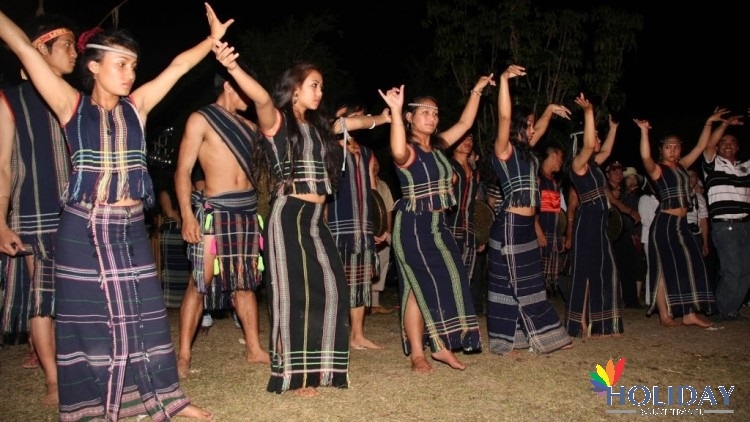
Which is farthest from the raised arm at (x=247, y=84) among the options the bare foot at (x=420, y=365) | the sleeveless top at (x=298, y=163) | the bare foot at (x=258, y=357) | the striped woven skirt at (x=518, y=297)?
the striped woven skirt at (x=518, y=297)

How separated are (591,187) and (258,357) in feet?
11.4

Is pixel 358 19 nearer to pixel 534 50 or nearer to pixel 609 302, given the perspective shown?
pixel 534 50

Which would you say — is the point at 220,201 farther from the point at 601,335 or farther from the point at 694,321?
the point at 694,321

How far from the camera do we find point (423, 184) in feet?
16.0

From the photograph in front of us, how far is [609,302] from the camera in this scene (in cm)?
616

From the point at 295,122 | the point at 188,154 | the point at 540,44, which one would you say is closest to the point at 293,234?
the point at 295,122

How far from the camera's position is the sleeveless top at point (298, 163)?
410 cm

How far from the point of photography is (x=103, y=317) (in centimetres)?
337

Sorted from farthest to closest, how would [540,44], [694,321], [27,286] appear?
[540,44] < [694,321] < [27,286]

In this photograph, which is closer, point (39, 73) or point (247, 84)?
point (39, 73)

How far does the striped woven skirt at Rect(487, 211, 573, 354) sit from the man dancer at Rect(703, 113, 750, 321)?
2.98 metres

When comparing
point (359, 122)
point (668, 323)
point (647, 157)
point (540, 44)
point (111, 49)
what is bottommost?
point (668, 323)

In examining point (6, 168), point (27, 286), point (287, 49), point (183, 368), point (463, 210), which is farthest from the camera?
point (287, 49)

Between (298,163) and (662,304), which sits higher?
(298,163)
